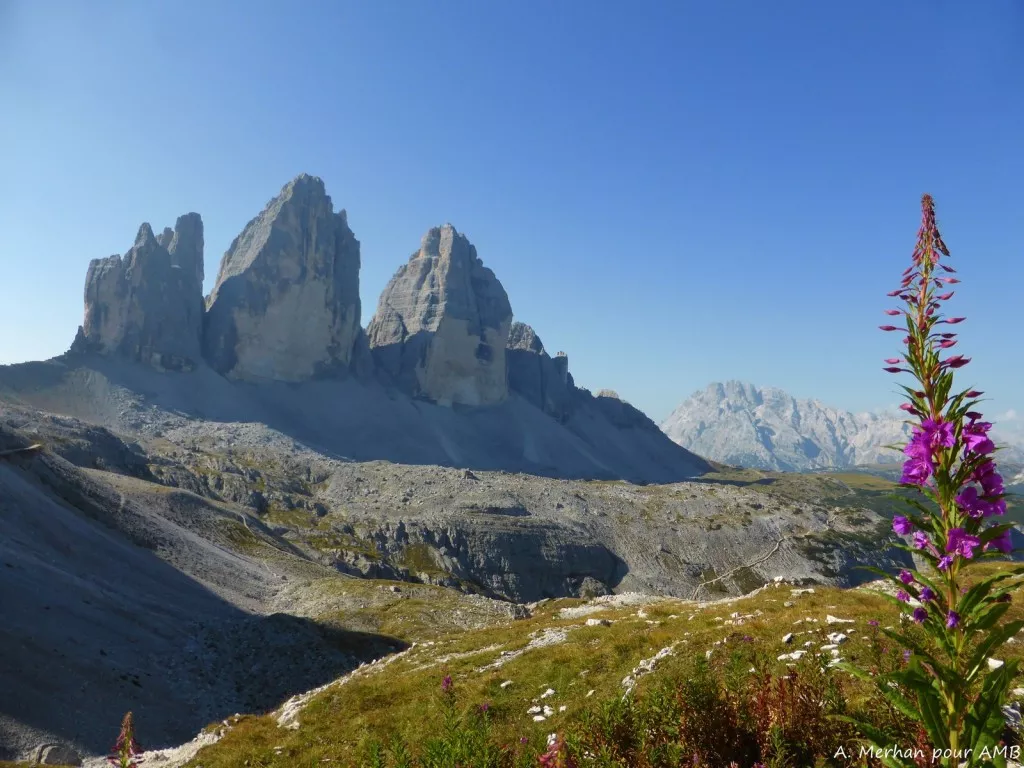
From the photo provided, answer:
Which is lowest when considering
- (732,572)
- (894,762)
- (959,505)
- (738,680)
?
(732,572)

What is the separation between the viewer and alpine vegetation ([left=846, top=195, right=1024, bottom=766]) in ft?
16.8

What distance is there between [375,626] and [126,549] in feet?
88.9

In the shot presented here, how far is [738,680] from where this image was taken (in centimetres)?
939

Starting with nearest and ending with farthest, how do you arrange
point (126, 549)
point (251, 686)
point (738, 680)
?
point (738, 680) < point (251, 686) < point (126, 549)

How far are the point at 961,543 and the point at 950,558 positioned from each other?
0.19 metres

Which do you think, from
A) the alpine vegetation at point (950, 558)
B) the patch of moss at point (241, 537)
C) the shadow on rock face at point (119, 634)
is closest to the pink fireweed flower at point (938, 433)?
the alpine vegetation at point (950, 558)

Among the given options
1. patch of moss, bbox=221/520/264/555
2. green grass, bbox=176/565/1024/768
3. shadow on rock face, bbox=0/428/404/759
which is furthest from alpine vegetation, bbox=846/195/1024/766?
patch of moss, bbox=221/520/264/555

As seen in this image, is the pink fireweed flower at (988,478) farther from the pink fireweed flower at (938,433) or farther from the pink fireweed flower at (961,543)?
the pink fireweed flower at (961,543)

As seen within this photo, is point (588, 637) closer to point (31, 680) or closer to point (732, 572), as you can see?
point (31, 680)

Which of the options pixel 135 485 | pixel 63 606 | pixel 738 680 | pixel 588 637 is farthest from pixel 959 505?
pixel 135 485

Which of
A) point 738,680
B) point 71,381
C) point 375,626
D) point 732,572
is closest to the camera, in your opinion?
point 738,680

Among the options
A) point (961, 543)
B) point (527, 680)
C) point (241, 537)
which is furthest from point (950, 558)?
point (241, 537)

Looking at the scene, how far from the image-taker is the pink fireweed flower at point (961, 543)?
16.8 ft

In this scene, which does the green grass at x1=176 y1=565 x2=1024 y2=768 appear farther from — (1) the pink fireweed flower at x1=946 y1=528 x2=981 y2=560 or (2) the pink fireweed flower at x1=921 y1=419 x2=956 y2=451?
(2) the pink fireweed flower at x1=921 y1=419 x2=956 y2=451
